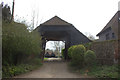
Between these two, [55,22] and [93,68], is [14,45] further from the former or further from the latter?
[55,22]

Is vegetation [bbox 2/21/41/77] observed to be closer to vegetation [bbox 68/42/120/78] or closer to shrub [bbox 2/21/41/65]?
shrub [bbox 2/21/41/65]

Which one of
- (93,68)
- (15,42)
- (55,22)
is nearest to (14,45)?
(15,42)

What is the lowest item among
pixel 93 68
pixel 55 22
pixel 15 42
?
pixel 93 68

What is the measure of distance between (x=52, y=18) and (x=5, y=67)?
399 inches

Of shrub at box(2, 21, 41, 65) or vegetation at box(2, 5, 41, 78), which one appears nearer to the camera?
vegetation at box(2, 5, 41, 78)

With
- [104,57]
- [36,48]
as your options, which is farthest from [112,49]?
[36,48]

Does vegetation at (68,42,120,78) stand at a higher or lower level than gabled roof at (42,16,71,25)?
lower

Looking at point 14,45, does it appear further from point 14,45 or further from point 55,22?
point 55,22

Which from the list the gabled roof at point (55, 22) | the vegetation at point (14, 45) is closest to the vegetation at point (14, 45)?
the vegetation at point (14, 45)

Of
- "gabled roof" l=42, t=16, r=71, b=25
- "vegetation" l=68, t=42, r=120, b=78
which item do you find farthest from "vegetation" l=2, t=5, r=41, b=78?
"gabled roof" l=42, t=16, r=71, b=25

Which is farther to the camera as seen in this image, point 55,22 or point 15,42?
point 55,22

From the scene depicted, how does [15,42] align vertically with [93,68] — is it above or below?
above

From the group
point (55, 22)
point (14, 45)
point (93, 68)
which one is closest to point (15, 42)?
point (14, 45)

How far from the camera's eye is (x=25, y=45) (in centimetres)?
872
